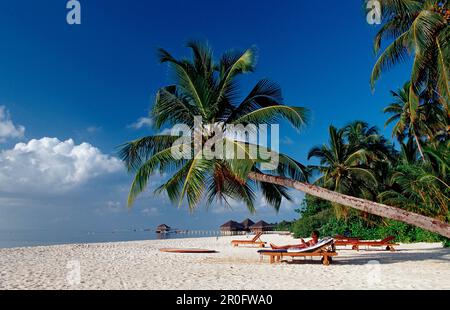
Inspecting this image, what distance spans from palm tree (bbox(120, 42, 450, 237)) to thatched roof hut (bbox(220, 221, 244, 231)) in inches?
1573

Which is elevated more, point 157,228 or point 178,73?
point 178,73

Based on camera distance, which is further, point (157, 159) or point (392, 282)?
point (157, 159)

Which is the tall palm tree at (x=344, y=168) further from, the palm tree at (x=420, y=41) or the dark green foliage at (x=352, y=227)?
the palm tree at (x=420, y=41)

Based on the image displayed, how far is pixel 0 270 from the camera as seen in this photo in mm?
8852

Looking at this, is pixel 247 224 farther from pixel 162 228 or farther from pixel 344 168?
pixel 344 168

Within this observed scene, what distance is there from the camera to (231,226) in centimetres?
5119

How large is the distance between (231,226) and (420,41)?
4338 centimetres

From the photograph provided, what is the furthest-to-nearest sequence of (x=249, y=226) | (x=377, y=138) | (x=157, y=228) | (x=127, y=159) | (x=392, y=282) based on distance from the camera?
(x=157, y=228) → (x=249, y=226) → (x=377, y=138) → (x=127, y=159) → (x=392, y=282)

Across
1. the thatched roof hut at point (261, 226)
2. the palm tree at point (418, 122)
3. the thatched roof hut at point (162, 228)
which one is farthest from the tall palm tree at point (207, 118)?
the thatched roof hut at point (162, 228)

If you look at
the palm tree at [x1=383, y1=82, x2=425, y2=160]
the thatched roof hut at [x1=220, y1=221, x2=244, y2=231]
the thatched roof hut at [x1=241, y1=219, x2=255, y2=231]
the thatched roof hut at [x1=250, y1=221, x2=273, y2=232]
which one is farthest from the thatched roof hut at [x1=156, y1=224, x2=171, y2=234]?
the palm tree at [x1=383, y1=82, x2=425, y2=160]

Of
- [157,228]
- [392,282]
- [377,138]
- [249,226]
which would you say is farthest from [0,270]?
[157,228]

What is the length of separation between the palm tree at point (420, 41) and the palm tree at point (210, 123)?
12.2 ft
